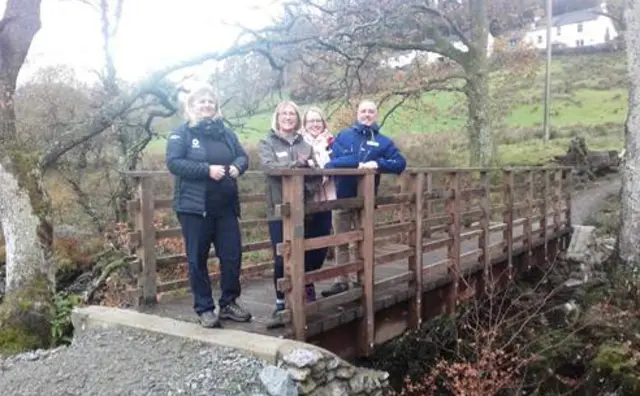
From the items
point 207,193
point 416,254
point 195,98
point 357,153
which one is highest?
point 195,98

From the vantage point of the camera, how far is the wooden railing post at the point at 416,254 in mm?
6883

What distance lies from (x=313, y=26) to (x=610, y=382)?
29.3 feet

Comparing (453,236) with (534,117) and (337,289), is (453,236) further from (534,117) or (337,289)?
(534,117)

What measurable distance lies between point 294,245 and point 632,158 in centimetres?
685

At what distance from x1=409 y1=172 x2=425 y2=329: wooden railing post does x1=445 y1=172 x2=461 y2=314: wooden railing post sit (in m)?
Result: 0.86

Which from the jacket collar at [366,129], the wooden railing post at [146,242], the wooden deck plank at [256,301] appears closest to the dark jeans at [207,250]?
the wooden deck plank at [256,301]

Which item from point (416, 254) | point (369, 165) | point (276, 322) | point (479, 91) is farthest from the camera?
point (479, 91)

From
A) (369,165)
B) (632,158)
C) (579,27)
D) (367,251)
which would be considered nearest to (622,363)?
(367,251)

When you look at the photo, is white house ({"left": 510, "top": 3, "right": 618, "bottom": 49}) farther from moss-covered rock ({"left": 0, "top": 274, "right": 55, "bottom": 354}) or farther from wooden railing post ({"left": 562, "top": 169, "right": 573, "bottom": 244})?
moss-covered rock ({"left": 0, "top": 274, "right": 55, "bottom": 354})

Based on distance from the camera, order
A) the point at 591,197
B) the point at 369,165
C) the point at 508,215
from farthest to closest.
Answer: the point at 591,197 → the point at 508,215 → the point at 369,165

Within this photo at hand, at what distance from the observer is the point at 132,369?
15.0 ft

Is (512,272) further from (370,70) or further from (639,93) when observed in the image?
(370,70)

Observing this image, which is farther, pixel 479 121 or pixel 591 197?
pixel 591 197

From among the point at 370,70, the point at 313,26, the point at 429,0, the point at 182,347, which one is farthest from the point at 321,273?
the point at 429,0
